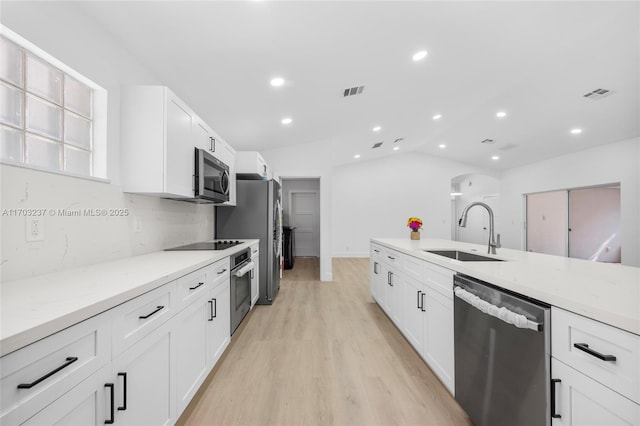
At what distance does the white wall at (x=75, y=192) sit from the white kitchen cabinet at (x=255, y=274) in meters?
1.13

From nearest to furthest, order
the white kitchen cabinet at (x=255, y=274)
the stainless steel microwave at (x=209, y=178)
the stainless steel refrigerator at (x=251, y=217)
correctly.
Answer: the stainless steel microwave at (x=209, y=178) → the white kitchen cabinet at (x=255, y=274) → the stainless steel refrigerator at (x=251, y=217)

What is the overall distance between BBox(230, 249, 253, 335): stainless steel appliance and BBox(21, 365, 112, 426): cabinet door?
1354mm

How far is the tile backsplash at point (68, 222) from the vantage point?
1.08 metres

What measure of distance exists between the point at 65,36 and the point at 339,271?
17.2 feet

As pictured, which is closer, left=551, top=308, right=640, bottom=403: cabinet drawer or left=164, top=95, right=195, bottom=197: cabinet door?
left=551, top=308, right=640, bottom=403: cabinet drawer

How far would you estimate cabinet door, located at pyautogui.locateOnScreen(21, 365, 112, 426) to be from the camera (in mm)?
645

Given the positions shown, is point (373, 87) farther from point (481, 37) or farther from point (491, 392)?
point (491, 392)

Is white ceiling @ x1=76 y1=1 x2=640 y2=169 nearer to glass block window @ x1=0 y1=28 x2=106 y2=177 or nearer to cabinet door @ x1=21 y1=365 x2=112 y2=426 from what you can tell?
glass block window @ x1=0 y1=28 x2=106 y2=177

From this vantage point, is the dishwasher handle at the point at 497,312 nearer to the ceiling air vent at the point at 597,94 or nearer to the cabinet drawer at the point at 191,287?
the cabinet drawer at the point at 191,287

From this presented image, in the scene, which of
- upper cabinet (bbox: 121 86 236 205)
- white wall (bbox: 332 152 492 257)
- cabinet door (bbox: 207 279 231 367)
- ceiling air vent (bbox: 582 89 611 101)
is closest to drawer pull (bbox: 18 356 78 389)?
cabinet door (bbox: 207 279 231 367)

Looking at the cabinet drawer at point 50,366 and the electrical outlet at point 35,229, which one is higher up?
the electrical outlet at point 35,229

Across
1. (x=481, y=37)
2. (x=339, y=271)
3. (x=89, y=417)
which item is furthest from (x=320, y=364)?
(x=339, y=271)

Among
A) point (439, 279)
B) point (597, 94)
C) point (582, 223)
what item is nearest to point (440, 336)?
point (439, 279)

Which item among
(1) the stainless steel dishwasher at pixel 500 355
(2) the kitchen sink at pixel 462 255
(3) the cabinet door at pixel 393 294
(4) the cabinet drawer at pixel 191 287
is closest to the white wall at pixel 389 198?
(3) the cabinet door at pixel 393 294
